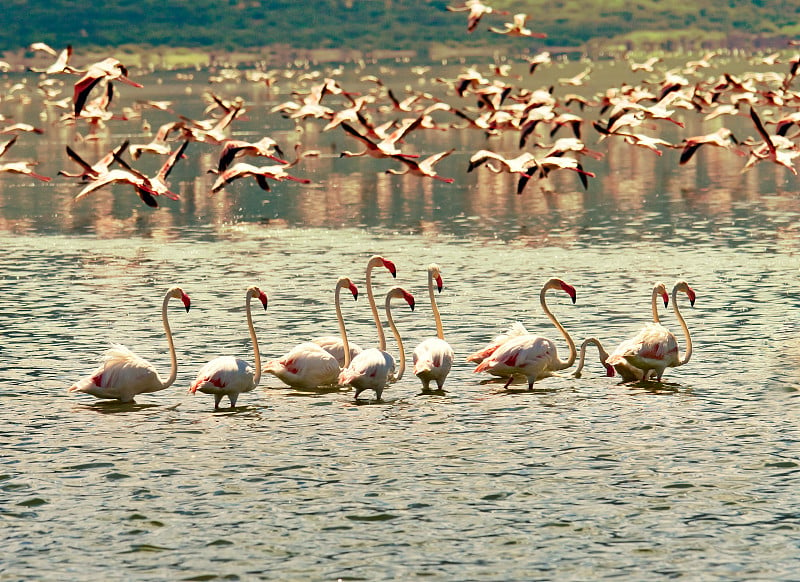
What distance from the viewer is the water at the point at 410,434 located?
12930mm

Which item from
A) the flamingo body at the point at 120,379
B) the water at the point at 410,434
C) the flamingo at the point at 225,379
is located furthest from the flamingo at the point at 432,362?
the flamingo body at the point at 120,379

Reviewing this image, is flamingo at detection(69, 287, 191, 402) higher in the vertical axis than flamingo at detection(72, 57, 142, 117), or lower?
lower

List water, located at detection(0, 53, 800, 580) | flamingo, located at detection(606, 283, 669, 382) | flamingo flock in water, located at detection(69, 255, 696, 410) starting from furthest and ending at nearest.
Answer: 1. flamingo, located at detection(606, 283, 669, 382)
2. flamingo flock in water, located at detection(69, 255, 696, 410)
3. water, located at detection(0, 53, 800, 580)

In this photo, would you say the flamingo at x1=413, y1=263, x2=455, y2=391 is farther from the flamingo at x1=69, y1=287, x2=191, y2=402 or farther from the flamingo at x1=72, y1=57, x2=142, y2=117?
the flamingo at x1=72, y1=57, x2=142, y2=117

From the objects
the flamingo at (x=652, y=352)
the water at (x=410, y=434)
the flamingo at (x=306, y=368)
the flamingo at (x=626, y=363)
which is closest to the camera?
the water at (x=410, y=434)

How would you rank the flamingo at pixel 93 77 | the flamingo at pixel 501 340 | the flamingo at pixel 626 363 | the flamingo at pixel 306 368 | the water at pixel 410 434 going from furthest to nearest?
the flamingo at pixel 93 77, the flamingo at pixel 501 340, the flamingo at pixel 626 363, the flamingo at pixel 306 368, the water at pixel 410 434

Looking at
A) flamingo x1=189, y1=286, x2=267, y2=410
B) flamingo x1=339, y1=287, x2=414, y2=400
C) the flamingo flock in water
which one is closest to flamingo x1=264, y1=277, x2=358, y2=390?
the flamingo flock in water

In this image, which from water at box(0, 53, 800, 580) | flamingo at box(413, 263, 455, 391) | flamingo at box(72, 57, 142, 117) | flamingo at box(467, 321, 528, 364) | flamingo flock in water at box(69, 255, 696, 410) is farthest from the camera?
flamingo at box(72, 57, 142, 117)

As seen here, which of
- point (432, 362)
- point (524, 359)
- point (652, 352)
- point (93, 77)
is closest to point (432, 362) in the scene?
point (432, 362)

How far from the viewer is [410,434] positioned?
16.7 m

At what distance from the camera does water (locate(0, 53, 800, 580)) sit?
42.4 ft

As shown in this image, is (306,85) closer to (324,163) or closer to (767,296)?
(324,163)

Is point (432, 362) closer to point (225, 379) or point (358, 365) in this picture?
point (358, 365)

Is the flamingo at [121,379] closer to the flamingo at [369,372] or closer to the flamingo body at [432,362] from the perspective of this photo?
the flamingo at [369,372]
